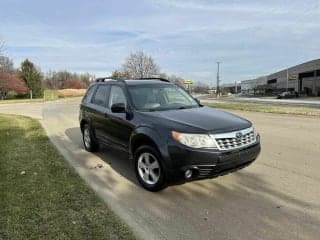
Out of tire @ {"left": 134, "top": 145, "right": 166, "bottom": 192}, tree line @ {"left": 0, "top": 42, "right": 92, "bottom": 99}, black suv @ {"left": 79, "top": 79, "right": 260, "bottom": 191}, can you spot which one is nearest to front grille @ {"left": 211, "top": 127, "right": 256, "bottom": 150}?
black suv @ {"left": 79, "top": 79, "right": 260, "bottom": 191}

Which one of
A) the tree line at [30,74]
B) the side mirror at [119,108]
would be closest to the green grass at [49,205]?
the side mirror at [119,108]

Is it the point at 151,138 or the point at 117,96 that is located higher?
the point at 117,96

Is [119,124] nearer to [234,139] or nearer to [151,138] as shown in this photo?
[151,138]

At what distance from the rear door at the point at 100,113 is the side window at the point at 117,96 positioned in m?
0.25

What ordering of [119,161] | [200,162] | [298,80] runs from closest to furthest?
[200,162] → [119,161] → [298,80]

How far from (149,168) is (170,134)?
82 cm

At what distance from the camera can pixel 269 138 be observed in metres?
10.8

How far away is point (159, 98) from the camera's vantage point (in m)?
7.00

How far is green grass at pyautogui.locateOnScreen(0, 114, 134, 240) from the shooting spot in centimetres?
432

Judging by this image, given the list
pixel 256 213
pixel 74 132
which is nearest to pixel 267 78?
pixel 74 132

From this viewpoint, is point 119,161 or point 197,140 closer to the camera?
point 197,140

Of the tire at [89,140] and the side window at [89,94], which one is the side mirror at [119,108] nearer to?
the tire at [89,140]

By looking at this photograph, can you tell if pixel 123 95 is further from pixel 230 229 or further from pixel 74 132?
pixel 74 132

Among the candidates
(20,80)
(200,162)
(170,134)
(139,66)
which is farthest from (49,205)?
(20,80)
